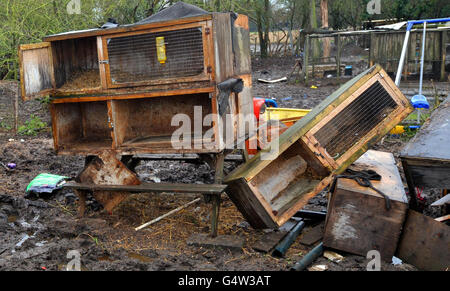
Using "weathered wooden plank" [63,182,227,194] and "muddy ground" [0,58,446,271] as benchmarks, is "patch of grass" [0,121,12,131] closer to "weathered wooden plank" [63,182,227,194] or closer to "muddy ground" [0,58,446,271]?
"muddy ground" [0,58,446,271]

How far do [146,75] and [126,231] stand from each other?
178 cm

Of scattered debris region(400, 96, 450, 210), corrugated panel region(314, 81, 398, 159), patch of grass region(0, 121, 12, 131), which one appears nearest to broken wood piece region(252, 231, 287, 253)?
corrugated panel region(314, 81, 398, 159)

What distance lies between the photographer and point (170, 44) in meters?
4.70

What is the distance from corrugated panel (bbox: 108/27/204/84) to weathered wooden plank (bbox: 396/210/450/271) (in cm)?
258

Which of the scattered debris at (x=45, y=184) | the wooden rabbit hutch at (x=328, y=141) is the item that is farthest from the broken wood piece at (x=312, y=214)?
the scattered debris at (x=45, y=184)

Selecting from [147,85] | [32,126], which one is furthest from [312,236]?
[32,126]

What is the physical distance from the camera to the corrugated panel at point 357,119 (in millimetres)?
4531

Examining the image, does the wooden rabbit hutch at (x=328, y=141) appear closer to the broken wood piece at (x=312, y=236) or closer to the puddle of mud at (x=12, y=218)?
the broken wood piece at (x=312, y=236)

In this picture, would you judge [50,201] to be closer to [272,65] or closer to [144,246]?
[144,246]

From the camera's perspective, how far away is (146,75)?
4.96 metres

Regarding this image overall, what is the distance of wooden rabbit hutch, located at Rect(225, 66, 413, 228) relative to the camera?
14.0 ft

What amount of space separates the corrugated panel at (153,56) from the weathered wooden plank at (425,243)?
258 cm

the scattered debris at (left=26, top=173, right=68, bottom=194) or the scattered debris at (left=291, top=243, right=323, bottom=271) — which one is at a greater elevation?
the scattered debris at (left=26, top=173, right=68, bottom=194)

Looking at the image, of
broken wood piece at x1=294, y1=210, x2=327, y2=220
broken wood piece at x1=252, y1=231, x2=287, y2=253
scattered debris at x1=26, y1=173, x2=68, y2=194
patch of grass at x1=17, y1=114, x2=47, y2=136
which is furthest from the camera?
patch of grass at x1=17, y1=114, x2=47, y2=136
